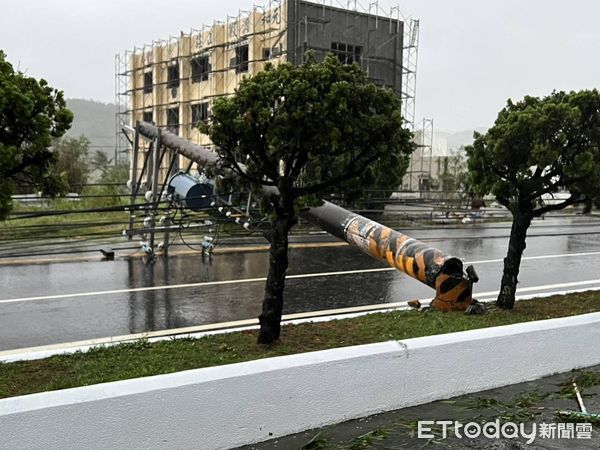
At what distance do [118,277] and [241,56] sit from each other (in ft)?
76.2

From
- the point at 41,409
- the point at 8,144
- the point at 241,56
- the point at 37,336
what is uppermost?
the point at 241,56

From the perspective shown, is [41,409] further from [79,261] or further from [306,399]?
[79,261]

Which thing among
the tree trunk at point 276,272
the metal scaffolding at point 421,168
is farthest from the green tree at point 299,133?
the metal scaffolding at point 421,168

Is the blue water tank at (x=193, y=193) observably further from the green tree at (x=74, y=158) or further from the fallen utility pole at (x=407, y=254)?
the green tree at (x=74, y=158)

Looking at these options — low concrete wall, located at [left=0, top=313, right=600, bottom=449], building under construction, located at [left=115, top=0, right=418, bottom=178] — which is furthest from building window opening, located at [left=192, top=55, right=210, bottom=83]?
low concrete wall, located at [left=0, top=313, right=600, bottom=449]

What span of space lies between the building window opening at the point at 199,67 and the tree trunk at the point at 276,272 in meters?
30.7

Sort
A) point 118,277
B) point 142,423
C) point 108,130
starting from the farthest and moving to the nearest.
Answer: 1. point 108,130
2. point 118,277
3. point 142,423

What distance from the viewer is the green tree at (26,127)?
4.41 m

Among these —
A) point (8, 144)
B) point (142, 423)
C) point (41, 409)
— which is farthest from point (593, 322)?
point (8, 144)

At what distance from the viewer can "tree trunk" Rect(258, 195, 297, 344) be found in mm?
5840

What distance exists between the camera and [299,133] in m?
5.47

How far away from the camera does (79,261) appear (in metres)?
13.2

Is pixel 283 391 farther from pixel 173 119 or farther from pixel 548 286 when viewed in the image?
pixel 173 119

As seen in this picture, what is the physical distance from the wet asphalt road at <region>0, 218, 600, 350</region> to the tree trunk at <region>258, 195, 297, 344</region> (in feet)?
8.18
